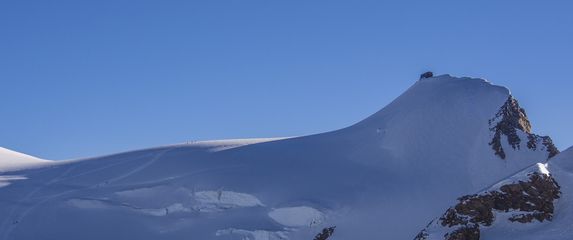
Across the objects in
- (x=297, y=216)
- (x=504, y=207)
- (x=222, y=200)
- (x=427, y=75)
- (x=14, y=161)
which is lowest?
(x=504, y=207)

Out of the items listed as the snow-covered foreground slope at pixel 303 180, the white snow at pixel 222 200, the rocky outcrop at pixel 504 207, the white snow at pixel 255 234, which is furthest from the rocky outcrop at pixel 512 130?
the rocky outcrop at pixel 504 207

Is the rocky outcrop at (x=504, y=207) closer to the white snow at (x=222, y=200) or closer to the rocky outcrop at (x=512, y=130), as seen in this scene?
the white snow at (x=222, y=200)

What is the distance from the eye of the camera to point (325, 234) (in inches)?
1086

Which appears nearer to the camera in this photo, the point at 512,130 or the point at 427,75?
the point at 512,130

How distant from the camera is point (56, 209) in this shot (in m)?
30.4

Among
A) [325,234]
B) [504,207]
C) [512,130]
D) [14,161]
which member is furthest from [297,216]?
[14,161]

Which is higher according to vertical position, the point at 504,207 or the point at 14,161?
the point at 14,161

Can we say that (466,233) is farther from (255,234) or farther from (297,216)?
(297,216)

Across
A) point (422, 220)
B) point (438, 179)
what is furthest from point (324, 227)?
point (438, 179)

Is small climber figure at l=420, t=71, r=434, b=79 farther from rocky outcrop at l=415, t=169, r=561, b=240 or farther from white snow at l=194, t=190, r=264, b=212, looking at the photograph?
rocky outcrop at l=415, t=169, r=561, b=240

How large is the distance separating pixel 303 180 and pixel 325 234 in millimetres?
4425

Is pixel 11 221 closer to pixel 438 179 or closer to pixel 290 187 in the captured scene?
pixel 290 187

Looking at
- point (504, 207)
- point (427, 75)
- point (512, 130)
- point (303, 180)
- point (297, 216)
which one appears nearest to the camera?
point (504, 207)

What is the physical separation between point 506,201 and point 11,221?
2113cm
